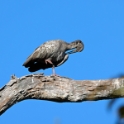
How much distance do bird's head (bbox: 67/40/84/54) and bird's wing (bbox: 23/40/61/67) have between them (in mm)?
355

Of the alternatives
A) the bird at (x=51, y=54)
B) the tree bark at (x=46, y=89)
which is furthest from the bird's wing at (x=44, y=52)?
the tree bark at (x=46, y=89)

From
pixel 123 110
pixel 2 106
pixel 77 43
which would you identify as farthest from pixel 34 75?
pixel 123 110

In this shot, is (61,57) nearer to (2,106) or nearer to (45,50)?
(45,50)

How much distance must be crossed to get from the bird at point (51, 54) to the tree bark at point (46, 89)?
4.98ft

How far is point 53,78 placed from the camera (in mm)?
6055

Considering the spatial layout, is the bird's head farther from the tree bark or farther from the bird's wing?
the tree bark

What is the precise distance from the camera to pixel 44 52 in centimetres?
816

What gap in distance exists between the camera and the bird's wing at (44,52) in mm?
7691

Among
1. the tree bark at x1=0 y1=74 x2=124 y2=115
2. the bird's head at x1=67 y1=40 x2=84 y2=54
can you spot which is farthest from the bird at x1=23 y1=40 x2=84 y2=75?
the tree bark at x1=0 y1=74 x2=124 y2=115

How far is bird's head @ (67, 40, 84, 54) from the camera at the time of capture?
860cm

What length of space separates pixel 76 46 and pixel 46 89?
9.42ft

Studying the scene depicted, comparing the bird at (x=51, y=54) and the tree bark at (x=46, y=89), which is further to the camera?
the bird at (x=51, y=54)

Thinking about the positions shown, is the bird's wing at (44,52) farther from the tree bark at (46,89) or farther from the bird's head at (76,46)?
the tree bark at (46,89)

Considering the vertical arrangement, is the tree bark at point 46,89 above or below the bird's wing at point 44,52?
below
